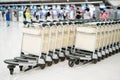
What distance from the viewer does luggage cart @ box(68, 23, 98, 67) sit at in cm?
526

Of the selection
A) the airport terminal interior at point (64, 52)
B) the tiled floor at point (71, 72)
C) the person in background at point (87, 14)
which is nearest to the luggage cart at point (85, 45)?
the airport terminal interior at point (64, 52)

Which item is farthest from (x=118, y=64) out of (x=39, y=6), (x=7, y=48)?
(x=39, y=6)

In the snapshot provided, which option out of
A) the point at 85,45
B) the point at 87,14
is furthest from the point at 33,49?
the point at 87,14

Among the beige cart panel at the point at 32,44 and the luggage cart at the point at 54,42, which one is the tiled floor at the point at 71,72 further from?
the beige cart panel at the point at 32,44

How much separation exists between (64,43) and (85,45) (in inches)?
21.9

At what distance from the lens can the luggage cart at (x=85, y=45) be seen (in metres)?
5.26

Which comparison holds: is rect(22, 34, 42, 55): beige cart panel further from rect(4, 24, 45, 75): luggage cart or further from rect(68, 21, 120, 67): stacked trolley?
rect(68, 21, 120, 67): stacked trolley

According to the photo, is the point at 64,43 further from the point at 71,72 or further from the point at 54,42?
the point at 71,72

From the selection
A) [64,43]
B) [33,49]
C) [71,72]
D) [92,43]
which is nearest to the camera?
[71,72]

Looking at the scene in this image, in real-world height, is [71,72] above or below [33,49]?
below

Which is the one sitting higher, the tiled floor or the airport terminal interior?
the airport terminal interior

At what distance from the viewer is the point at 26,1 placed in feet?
85.6

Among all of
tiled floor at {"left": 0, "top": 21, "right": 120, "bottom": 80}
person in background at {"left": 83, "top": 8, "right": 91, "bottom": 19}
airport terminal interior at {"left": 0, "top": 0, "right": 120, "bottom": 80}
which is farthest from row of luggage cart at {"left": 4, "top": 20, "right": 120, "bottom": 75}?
person in background at {"left": 83, "top": 8, "right": 91, "bottom": 19}

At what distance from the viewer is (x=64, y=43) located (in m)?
5.87
